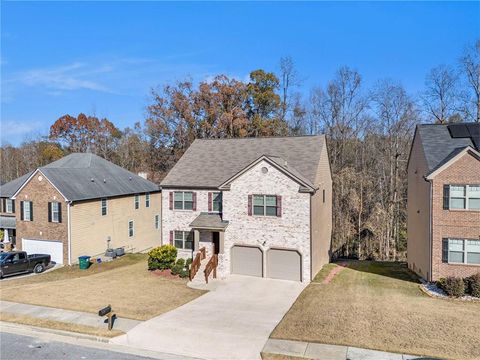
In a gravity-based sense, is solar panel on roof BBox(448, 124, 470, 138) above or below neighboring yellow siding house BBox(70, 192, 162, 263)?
above

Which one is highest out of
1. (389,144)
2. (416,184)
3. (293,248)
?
(389,144)

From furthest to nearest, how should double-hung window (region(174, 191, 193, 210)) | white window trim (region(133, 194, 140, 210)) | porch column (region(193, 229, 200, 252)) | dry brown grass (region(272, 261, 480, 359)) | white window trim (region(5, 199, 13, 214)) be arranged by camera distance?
1. white window trim (region(133, 194, 140, 210))
2. white window trim (region(5, 199, 13, 214))
3. double-hung window (region(174, 191, 193, 210))
4. porch column (region(193, 229, 200, 252))
5. dry brown grass (region(272, 261, 480, 359))

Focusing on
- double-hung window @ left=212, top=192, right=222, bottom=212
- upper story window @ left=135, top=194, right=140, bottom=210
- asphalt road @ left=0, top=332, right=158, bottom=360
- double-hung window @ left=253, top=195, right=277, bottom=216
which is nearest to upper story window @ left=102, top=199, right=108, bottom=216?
upper story window @ left=135, top=194, right=140, bottom=210

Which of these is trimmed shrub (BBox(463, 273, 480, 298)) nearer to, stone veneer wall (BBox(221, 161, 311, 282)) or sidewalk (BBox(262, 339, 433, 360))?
stone veneer wall (BBox(221, 161, 311, 282))

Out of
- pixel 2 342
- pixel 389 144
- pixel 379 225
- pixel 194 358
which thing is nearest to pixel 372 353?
pixel 194 358

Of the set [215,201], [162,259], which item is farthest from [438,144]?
[162,259]

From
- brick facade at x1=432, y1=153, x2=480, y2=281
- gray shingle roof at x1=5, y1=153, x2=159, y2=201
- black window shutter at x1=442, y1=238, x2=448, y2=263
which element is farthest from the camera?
gray shingle roof at x1=5, y1=153, x2=159, y2=201

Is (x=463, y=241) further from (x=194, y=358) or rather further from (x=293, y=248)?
(x=194, y=358)

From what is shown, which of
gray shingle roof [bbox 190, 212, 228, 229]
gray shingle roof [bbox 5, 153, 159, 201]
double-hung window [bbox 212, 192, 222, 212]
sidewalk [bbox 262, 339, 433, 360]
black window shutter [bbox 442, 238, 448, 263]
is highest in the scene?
gray shingle roof [bbox 5, 153, 159, 201]

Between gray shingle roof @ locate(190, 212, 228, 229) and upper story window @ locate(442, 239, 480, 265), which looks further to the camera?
gray shingle roof @ locate(190, 212, 228, 229)
